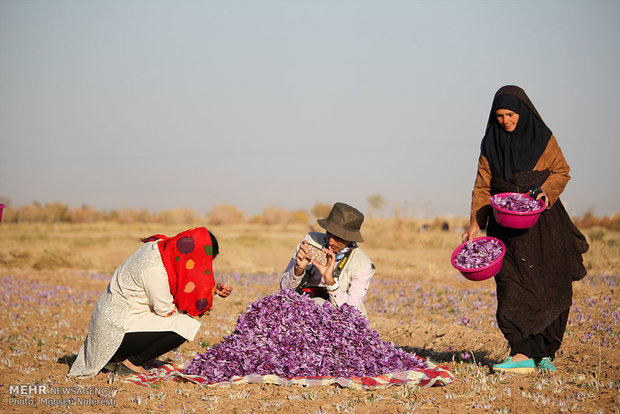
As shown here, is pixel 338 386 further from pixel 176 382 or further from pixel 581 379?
pixel 581 379

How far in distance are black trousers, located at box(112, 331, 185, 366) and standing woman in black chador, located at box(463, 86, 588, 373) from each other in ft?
10.2

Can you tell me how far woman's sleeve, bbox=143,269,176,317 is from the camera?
543 centimetres

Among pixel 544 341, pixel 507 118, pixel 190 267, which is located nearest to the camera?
pixel 190 267

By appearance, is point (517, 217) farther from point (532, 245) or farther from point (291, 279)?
point (291, 279)

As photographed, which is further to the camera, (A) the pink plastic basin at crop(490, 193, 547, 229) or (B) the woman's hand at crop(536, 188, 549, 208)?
(B) the woman's hand at crop(536, 188, 549, 208)

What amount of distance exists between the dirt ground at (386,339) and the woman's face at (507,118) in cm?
236

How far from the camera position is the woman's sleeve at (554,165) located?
5754mm

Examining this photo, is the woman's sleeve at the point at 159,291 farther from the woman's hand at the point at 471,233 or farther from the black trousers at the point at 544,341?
the black trousers at the point at 544,341

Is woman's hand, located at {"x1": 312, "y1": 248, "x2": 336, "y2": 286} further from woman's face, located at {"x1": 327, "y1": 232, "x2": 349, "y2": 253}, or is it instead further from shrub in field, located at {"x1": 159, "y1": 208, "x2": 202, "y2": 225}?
shrub in field, located at {"x1": 159, "y1": 208, "x2": 202, "y2": 225}

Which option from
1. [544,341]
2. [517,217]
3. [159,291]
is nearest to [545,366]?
[544,341]

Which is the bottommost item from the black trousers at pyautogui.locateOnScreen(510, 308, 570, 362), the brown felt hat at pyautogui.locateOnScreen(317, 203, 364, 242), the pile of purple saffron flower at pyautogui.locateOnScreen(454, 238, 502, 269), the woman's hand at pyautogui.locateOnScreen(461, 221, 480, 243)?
the black trousers at pyautogui.locateOnScreen(510, 308, 570, 362)

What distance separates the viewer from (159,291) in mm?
5461

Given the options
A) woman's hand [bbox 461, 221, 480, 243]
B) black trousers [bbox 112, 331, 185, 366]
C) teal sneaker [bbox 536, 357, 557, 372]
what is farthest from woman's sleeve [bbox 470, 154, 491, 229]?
black trousers [bbox 112, 331, 185, 366]

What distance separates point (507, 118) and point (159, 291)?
358 cm
